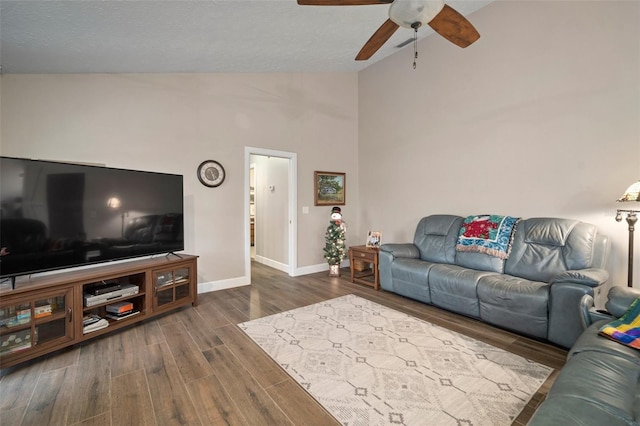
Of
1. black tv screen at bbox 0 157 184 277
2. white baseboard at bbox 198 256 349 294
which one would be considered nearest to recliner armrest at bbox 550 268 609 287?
white baseboard at bbox 198 256 349 294

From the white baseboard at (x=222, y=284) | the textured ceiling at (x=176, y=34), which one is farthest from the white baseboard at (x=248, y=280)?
the textured ceiling at (x=176, y=34)

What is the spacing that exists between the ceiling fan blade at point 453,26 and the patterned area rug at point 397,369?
2.45m

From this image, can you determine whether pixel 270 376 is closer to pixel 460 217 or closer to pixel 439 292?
pixel 439 292

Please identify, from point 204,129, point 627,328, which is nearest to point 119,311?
point 204,129

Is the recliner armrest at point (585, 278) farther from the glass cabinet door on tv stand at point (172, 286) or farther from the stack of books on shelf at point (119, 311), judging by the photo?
the stack of books on shelf at point (119, 311)

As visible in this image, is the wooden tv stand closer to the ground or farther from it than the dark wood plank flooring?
farther from it

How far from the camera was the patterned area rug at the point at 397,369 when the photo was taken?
1.72 m

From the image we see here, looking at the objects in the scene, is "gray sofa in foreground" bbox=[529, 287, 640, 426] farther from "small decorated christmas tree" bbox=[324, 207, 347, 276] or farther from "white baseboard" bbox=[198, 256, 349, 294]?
"white baseboard" bbox=[198, 256, 349, 294]

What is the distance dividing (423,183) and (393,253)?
4.37 ft

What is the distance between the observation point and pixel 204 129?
3926 millimetres

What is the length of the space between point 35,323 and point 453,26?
3.82 meters

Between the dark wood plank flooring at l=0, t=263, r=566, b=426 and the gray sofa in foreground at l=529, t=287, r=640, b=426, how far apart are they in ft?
1.58

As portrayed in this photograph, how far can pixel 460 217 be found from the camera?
3.85 meters

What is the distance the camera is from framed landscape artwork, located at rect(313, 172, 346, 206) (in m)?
5.09
